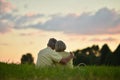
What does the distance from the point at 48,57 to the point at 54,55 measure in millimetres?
284

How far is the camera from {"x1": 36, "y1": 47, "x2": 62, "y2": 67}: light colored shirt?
56.7 ft

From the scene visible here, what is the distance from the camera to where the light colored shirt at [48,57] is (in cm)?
1727

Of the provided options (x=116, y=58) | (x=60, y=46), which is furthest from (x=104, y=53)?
(x=60, y=46)

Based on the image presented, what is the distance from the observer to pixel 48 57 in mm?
17422

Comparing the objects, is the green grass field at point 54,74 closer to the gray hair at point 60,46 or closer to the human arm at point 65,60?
the human arm at point 65,60

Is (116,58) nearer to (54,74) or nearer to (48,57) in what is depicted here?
(48,57)

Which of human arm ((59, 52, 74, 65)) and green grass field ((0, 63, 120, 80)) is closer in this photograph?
green grass field ((0, 63, 120, 80))

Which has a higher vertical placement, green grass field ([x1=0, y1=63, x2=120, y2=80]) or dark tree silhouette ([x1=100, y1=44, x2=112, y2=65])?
dark tree silhouette ([x1=100, y1=44, x2=112, y2=65])

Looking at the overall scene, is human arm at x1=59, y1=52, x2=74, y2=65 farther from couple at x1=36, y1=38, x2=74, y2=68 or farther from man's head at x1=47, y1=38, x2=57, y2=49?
man's head at x1=47, y1=38, x2=57, y2=49

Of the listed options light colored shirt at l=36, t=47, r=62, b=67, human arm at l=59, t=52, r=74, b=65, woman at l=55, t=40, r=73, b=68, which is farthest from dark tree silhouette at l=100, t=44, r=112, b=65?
human arm at l=59, t=52, r=74, b=65

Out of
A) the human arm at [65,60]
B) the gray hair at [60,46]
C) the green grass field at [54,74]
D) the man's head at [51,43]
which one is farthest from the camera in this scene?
the man's head at [51,43]

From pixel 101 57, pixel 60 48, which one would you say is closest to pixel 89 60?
pixel 101 57

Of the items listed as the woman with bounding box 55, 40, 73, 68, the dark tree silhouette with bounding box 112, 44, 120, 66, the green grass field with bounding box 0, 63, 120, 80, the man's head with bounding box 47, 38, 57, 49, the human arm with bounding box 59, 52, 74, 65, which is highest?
the dark tree silhouette with bounding box 112, 44, 120, 66

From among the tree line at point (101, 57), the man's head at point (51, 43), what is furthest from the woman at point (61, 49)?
the tree line at point (101, 57)
